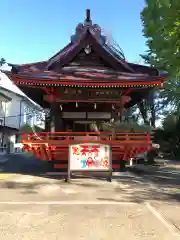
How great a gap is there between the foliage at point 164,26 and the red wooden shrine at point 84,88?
7.96 m

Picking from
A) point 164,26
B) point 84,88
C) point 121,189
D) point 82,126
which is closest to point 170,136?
point 82,126

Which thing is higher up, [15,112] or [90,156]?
[15,112]

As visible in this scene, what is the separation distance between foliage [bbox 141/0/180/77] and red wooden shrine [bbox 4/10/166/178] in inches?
313

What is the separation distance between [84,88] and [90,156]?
4.35m

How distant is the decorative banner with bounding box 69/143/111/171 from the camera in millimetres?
12453

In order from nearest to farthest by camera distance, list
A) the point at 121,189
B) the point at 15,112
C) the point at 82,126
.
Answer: the point at 121,189 < the point at 82,126 < the point at 15,112

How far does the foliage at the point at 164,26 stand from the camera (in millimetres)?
4582

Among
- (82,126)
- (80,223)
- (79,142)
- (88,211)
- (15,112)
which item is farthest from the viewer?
(15,112)

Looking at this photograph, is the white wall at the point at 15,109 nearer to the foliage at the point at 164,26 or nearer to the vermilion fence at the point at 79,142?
the vermilion fence at the point at 79,142

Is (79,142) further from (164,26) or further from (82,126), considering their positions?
(164,26)

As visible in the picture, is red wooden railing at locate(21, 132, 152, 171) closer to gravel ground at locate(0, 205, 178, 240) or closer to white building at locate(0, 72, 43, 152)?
gravel ground at locate(0, 205, 178, 240)

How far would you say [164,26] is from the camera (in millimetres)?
5016

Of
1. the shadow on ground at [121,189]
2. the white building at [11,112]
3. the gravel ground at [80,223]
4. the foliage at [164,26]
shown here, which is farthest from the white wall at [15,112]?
the foliage at [164,26]

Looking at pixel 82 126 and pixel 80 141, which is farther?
pixel 82 126
